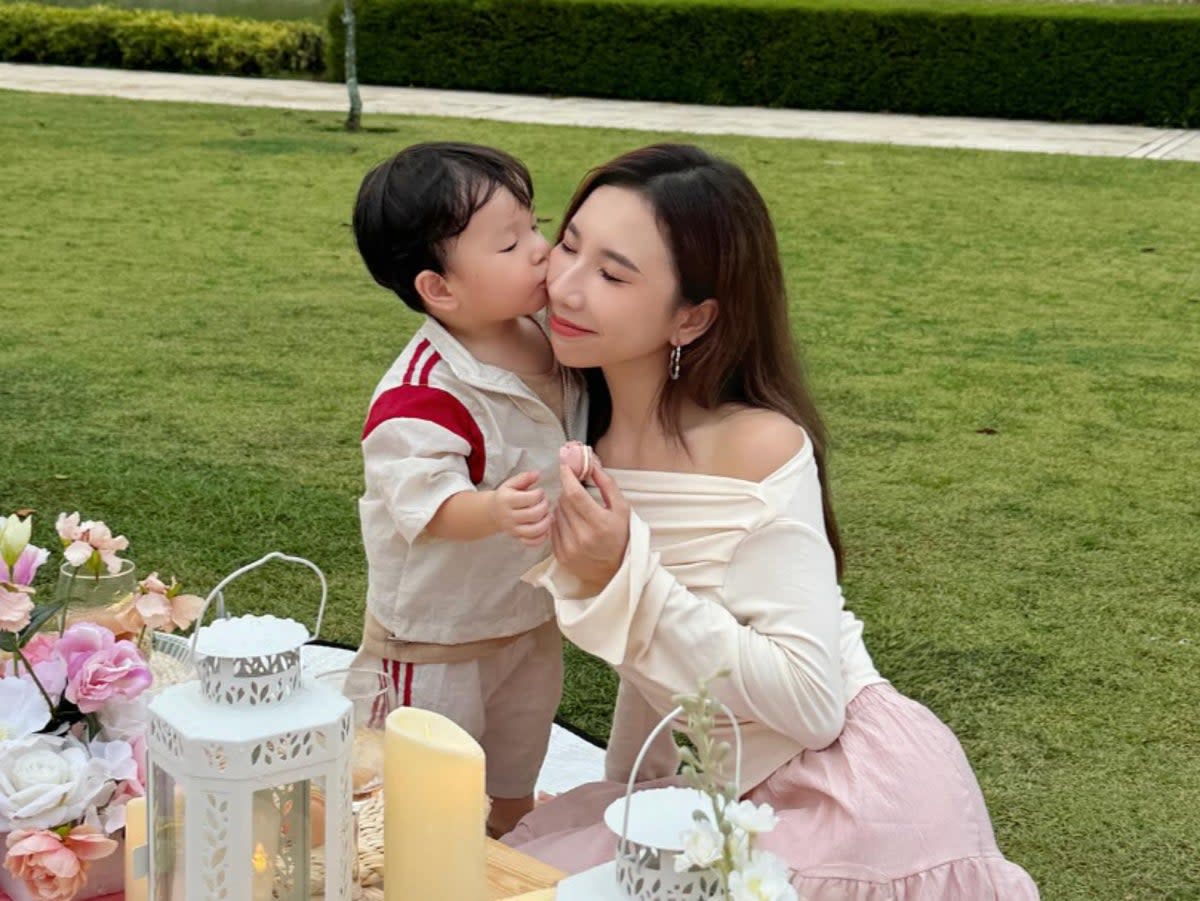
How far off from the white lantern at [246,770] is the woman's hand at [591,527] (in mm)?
404

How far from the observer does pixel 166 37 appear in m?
16.8

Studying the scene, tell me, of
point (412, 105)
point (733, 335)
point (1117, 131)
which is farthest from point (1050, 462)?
point (412, 105)

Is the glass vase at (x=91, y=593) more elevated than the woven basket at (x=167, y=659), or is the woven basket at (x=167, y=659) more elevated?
the glass vase at (x=91, y=593)

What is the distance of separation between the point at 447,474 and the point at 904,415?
3563 millimetres

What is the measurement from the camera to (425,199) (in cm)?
234

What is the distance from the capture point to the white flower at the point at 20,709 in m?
1.96

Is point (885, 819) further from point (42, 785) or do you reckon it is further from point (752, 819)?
point (42, 785)

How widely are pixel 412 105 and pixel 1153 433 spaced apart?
9.73m

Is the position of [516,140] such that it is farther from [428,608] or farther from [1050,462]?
[428,608]

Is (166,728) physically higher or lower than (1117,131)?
higher

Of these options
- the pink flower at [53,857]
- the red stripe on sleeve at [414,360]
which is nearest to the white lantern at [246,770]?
the pink flower at [53,857]

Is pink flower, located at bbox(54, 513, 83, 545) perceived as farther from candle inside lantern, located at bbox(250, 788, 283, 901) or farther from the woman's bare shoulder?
the woman's bare shoulder

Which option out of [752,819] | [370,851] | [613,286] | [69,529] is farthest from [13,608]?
[752,819]

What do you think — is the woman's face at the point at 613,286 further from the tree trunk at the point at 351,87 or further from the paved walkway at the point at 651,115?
the paved walkway at the point at 651,115
